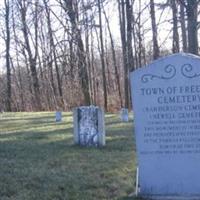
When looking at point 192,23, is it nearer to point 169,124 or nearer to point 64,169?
point 64,169

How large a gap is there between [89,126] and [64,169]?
2.73 meters

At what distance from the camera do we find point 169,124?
6941 mm

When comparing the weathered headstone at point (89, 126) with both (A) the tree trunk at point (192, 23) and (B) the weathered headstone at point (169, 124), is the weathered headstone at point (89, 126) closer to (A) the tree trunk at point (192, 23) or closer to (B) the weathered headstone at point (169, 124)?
(B) the weathered headstone at point (169, 124)

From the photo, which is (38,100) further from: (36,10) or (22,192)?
(22,192)

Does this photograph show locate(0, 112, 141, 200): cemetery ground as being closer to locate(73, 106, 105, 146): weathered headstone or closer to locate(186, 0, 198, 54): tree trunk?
locate(73, 106, 105, 146): weathered headstone

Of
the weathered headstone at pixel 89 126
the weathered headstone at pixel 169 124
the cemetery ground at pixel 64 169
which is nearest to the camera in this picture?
the weathered headstone at pixel 169 124

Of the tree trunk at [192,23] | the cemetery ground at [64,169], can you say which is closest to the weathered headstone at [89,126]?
the cemetery ground at [64,169]

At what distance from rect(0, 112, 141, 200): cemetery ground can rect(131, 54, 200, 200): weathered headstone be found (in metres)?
0.54

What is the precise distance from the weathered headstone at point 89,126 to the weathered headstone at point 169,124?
4113mm

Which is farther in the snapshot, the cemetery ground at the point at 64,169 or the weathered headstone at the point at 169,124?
the cemetery ground at the point at 64,169

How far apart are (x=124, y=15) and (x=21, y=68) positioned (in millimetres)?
16577

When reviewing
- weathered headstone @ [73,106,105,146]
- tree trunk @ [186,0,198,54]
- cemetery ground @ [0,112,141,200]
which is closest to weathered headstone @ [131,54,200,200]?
cemetery ground @ [0,112,141,200]

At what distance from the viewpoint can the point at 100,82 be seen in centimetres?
5125

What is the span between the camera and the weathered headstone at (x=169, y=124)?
6.89 metres
